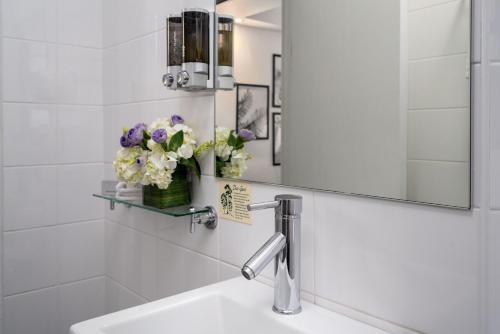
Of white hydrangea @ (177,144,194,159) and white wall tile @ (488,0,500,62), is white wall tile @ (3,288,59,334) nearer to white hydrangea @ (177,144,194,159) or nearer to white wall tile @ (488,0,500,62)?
white hydrangea @ (177,144,194,159)

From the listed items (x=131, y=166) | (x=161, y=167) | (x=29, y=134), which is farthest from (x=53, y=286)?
(x=161, y=167)

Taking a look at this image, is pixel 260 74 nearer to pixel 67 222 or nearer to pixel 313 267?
pixel 313 267

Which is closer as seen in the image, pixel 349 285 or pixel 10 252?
pixel 349 285

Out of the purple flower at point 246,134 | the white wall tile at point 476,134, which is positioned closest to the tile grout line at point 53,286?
the purple flower at point 246,134

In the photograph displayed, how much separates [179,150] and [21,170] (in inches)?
30.1

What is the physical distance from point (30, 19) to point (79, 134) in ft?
1.46

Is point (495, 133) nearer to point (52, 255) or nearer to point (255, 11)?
point (255, 11)

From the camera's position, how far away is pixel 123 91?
61.9 inches

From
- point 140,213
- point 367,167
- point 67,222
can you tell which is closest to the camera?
point 367,167

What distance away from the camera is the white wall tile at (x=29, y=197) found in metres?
1.50

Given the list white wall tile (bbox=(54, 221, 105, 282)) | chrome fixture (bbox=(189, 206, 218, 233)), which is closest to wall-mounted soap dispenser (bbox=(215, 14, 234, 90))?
chrome fixture (bbox=(189, 206, 218, 233))

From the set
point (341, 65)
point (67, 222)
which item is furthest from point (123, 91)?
point (341, 65)

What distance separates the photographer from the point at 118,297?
1643 mm

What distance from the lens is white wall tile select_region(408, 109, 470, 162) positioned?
2.12 feet
